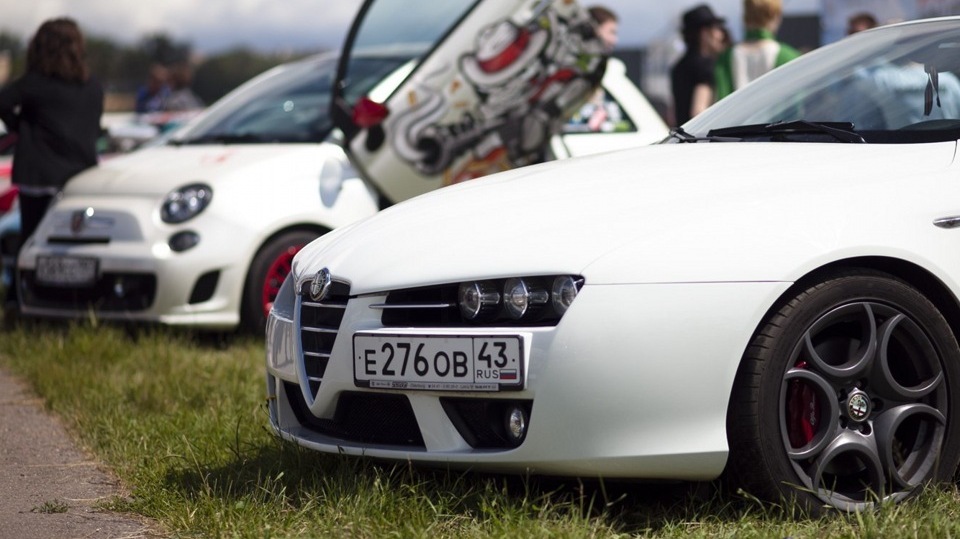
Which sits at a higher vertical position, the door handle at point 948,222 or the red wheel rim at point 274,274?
the door handle at point 948,222

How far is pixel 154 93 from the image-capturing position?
Answer: 16.1 metres

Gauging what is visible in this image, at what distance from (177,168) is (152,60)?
7794 centimetres

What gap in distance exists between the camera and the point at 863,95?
3998 millimetres

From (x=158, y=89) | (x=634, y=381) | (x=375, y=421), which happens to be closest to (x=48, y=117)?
(x=375, y=421)

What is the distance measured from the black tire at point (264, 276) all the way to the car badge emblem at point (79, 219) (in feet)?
3.05

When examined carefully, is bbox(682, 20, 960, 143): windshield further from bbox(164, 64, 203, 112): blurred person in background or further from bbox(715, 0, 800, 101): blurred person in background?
bbox(164, 64, 203, 112): blurred person in background

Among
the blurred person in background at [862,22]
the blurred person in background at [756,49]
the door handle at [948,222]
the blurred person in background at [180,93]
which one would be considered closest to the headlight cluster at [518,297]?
the door handle at [948,222]

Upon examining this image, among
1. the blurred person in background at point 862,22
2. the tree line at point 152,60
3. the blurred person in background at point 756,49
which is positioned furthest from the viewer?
the tree line at point 152,60

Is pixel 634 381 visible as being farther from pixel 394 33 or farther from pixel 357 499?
pixel 394 33

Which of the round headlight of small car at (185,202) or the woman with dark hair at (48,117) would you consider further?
the woman with dark hair at (48,117)

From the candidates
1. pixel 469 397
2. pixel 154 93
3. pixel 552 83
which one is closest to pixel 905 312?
pixel 469 397

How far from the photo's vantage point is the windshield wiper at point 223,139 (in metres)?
7.37

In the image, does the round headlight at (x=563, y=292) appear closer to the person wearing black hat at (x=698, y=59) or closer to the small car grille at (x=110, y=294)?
the small car grille at (x=110, y=294)

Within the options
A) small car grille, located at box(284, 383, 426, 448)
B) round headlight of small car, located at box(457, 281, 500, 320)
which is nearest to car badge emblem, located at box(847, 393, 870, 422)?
round headlight of small car, located at box(457, 281, 500, 320)
